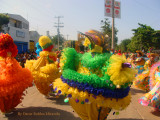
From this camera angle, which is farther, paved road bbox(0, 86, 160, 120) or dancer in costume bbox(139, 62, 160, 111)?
dancer in costume bbox(139, 62, 160, 111)

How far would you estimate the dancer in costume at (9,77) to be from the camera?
3.10 m

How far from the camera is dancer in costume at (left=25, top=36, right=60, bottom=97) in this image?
4.36 m

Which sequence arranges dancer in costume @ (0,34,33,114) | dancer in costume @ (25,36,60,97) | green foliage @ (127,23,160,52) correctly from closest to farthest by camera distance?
dancer in costume @ (0,34,33,114) → dancer in costume @ (25,36,60,97) → green foliage @ (127,23,160,52)

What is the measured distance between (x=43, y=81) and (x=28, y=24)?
28.0 meters

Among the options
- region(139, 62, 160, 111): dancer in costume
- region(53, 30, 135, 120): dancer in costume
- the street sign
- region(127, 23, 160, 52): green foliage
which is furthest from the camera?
region(127, 23, 160, 52): green foliage

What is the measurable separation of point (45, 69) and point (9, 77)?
4.31ft

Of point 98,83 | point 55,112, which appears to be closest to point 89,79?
point 98,83

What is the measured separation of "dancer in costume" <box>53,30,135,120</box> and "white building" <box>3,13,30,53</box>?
914 inches

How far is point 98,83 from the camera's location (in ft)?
7.09

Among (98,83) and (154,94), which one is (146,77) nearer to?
(154,94)

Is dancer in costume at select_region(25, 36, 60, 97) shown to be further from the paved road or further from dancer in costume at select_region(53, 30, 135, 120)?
dancer in costume at select_region(53, 30, 135, 120)

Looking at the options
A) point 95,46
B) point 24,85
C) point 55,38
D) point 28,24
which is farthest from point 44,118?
point 55,38

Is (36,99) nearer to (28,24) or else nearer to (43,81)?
(43,81)

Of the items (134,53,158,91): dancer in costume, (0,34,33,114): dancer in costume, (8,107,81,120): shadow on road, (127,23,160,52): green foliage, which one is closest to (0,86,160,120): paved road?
(8,107,81,120): shadow on road
